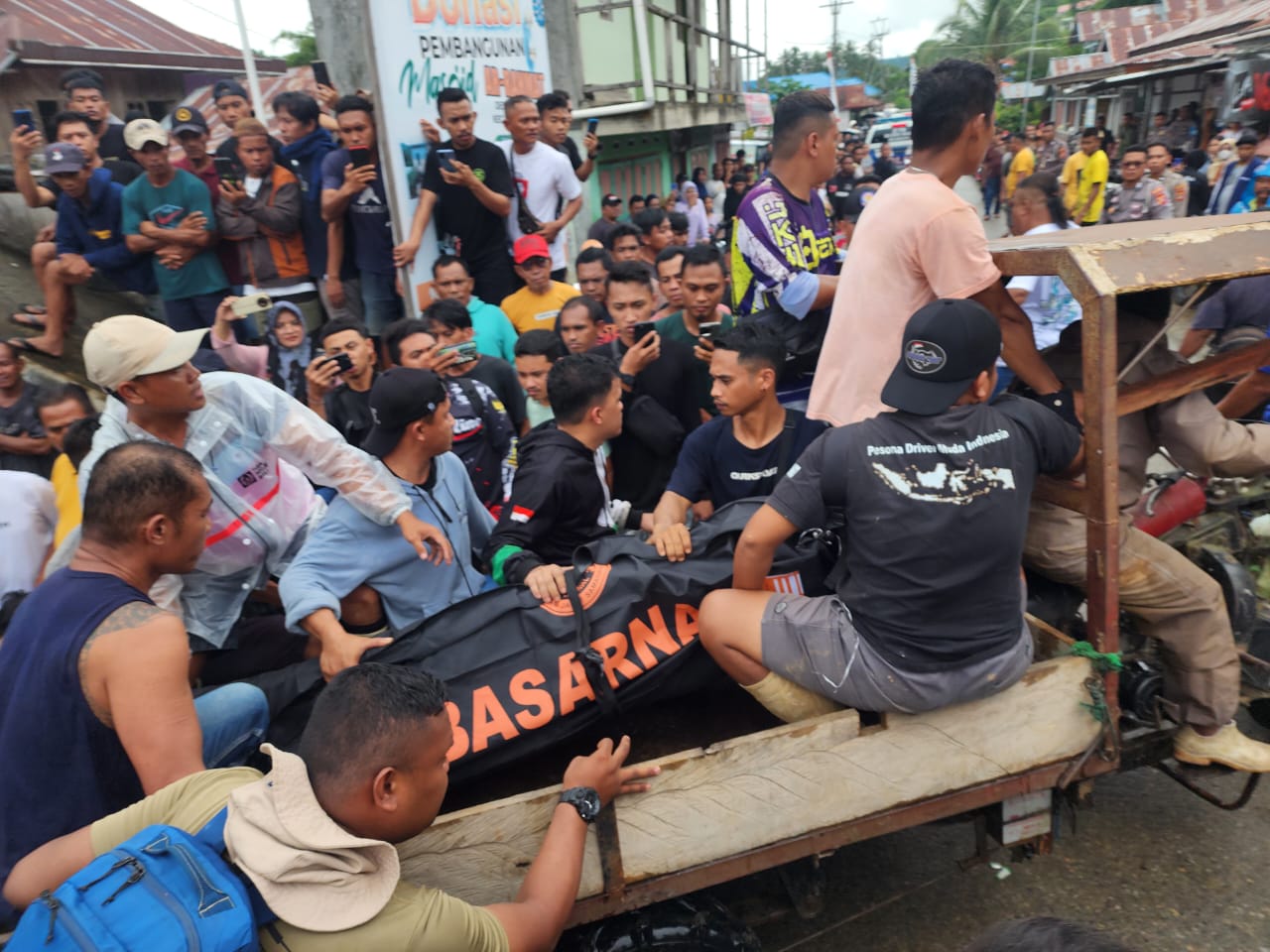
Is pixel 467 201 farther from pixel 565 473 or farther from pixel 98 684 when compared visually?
pixel 98 684

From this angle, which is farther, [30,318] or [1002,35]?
[1002,35]

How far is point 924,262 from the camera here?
2900mm

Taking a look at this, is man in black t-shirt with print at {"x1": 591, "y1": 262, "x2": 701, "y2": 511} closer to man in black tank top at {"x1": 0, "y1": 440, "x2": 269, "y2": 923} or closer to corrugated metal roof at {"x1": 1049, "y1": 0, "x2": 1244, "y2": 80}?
man in black tank top at {"x1": 0, "y1": 440, "x2": 269, "y2": 923}

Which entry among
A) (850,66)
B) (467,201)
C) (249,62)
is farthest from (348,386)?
(850,66)

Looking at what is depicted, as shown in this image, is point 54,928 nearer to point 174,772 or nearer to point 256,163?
point 174,772

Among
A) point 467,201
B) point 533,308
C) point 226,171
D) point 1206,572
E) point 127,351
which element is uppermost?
point 226,171

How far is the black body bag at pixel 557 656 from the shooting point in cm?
257

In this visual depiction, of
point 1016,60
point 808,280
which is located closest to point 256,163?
point 808,280

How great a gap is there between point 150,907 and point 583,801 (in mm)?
969

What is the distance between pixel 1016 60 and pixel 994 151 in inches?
1390

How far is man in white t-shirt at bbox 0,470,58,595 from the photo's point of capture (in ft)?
10.8

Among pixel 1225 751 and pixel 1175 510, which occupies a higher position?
pixel 1175 510

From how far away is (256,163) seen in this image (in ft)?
19.4

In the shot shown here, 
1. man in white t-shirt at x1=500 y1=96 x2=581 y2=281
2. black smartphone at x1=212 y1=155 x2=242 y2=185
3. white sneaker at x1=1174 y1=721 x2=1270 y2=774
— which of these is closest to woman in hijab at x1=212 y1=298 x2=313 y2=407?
black smartphone at x1=212 y1=155 x2=242 y2=185
